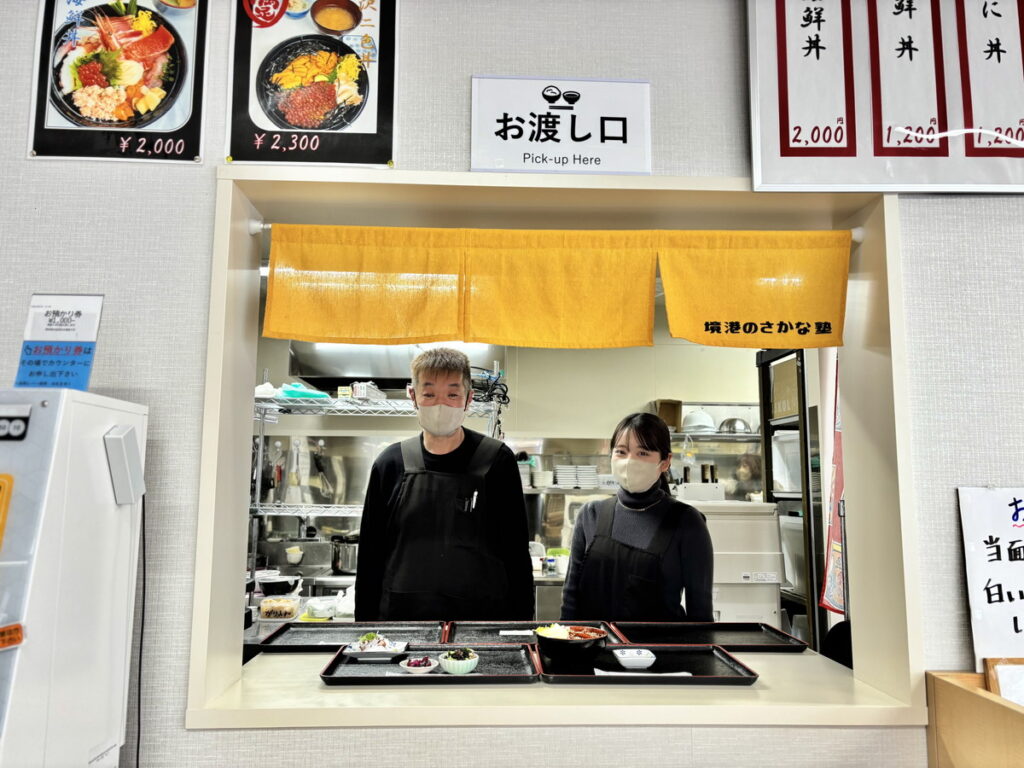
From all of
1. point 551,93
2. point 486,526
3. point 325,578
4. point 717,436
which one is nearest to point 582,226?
point 551,93

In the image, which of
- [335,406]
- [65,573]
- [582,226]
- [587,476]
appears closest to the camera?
[65,573]

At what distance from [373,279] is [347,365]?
3412 mm

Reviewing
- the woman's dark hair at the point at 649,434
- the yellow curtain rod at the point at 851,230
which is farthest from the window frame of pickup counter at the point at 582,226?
the woman's dark hair at the point at 649,434

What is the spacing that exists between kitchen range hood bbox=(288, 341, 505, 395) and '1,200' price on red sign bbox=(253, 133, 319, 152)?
3.42 metres

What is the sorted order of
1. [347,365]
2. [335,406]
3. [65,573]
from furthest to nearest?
[347,365] < [335,406] < [65,573]

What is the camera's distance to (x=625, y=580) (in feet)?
10.7

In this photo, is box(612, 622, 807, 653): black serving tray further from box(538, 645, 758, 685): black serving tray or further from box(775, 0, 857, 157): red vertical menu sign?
box(775, 0, 857, 157): red vertical menu sign

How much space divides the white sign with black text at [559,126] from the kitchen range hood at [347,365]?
3417 mm

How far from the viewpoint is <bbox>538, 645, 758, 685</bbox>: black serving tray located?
2.00 m

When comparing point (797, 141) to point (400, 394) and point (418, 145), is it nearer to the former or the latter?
point (418, 145)

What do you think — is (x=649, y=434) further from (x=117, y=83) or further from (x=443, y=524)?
(x=117, y=83)

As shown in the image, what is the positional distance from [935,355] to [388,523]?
2449 millimetres

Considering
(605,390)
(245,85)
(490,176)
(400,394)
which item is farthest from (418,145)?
(605,390)

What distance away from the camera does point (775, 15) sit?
2.02 m
